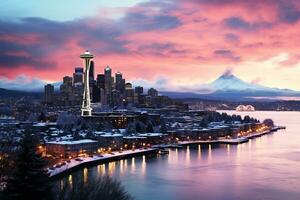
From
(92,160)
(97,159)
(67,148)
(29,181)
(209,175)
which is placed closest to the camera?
(29,181)

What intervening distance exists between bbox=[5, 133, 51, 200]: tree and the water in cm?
280

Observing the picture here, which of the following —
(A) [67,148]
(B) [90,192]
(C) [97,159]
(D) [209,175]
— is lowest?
(D) [209,175]

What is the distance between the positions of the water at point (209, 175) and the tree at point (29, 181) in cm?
280

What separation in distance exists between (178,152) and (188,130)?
22.9ft

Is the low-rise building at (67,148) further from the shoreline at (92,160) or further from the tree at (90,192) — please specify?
the tree at (90,192)

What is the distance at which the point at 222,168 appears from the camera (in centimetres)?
1262

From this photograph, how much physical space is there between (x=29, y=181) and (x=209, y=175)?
8.45 m

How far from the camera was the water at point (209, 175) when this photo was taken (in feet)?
28.9

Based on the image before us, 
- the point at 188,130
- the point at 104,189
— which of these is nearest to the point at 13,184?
the point at 104,189

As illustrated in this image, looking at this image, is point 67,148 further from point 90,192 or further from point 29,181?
point 29,181

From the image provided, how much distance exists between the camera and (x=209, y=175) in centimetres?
1123

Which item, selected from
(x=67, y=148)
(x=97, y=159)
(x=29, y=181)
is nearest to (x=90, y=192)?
(x=29, y=181)

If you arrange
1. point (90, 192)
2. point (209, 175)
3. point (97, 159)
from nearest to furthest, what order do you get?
point (90, 192) → point (209, 175) → point (97, 159)

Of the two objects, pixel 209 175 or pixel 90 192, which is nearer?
pixel 90 192
